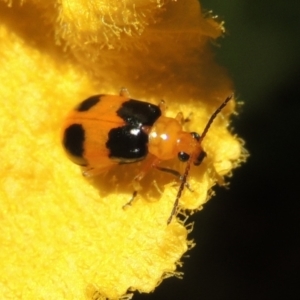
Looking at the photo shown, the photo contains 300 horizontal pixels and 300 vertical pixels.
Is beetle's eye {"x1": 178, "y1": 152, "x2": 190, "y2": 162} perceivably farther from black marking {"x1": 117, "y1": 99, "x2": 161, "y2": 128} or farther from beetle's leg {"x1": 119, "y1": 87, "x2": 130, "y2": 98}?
beetle's leg {"x1": 119, "y1": 87, "x2": 130, "y2": 98}

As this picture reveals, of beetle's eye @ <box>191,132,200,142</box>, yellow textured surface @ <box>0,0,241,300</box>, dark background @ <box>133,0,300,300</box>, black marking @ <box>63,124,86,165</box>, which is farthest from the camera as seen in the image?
dark background @ <box>133,0,300,300</box>

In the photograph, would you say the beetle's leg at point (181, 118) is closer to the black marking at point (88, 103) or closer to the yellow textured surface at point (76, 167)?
the yellow textured surface at point (76, 167)

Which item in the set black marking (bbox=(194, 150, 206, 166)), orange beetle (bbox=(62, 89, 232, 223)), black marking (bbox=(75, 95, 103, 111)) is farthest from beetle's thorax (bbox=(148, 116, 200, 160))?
black marking (bbox=(75, 95, 103, 111))

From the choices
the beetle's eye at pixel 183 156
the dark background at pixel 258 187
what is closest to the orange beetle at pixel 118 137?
the beetle's eye at pixel 183 156

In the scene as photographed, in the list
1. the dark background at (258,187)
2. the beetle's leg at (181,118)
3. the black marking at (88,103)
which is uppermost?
the black marking at (88,103)

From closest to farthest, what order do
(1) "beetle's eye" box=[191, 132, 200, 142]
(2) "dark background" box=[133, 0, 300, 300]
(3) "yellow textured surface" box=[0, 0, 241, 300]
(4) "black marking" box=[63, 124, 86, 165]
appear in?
(3) "yellow textured surface" box=[0, 0, 241, 300], (4) "black marking" box=[63, 124, 86, 165], (1) "beetle's eye" box=[191, 132, 200, 142], (2) "dark background" box=[133, 0, 300, 300]

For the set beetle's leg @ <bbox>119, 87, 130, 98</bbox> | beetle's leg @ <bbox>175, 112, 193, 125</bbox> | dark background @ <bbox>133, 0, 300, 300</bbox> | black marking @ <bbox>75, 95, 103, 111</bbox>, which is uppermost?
beetle's leg @ <bbox>119, 87, 130, 98</bbox>
